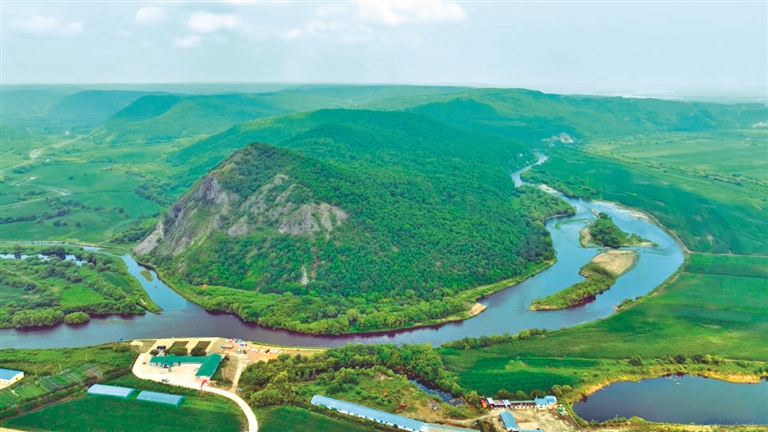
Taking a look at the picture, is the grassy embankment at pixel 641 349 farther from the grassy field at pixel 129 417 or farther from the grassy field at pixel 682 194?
the grassy field at pixel 682 194

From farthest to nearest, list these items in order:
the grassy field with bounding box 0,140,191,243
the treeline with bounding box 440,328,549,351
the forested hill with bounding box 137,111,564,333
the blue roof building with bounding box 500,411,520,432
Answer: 1. the grassy field with bounding box 0,140,191,243
2. the forested hill with bounding box 137,111,564,333
3. the treeline with bounding box 440,328,549,351
4. the blue roof building with bounding box 500,411,520,432

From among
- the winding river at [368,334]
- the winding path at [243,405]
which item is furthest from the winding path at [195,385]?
the winding river at [368,334]

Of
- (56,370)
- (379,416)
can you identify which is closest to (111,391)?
(56,370)

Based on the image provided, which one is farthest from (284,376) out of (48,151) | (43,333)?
(48,151)

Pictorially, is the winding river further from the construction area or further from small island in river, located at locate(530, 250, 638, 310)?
the construction area

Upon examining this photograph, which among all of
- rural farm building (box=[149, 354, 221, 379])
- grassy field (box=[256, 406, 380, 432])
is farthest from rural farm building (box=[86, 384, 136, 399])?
grassy field (box=[256, 406, 380, 432])
